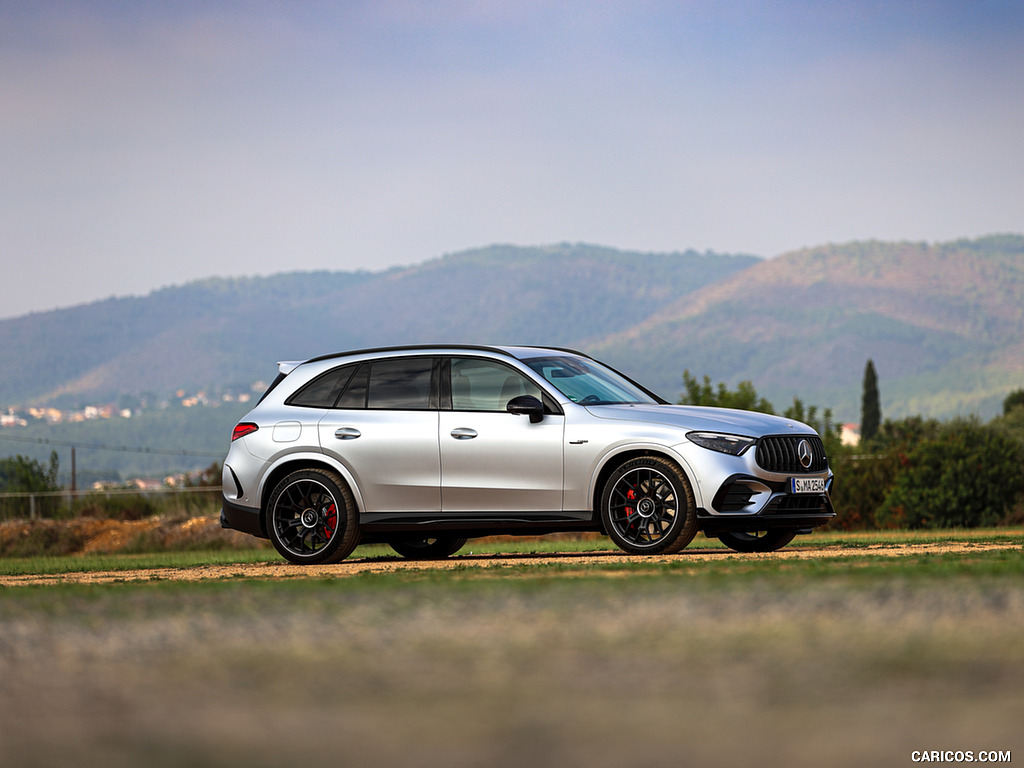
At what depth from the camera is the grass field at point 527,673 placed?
4152mm

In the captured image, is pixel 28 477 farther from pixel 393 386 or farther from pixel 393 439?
pixel 393 439

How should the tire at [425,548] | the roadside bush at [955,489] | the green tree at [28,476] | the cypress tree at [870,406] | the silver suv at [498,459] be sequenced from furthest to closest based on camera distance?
the cypress tree at [870,406]
the green tree at [28,476]
the roadside bush at [955,489]
the tire at [425,548]
the silver suv at [498,459]

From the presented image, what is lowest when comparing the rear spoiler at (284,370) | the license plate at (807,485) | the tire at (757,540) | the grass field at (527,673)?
the tire at (757,540)

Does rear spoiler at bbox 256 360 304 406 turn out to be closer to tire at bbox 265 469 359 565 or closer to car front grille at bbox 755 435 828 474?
tire at bbox 265 469 359 565

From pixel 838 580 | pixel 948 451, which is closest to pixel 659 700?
pixel 838 580

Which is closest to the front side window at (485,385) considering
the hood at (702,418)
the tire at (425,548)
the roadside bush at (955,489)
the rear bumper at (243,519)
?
the hood at (702,418)

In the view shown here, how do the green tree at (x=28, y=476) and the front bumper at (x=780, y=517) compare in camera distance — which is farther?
the green tree at (x=28, y=476)

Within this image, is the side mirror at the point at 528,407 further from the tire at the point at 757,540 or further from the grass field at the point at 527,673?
the grass field at the point at 527,673

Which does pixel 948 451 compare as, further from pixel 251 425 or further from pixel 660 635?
pixel 660 635

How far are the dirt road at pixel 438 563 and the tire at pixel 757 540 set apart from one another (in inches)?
6.3

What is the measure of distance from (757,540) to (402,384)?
3642 millimetres

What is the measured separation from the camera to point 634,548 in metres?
11.5

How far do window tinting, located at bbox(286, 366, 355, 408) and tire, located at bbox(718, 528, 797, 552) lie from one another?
148 inches

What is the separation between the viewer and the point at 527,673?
201 inches
